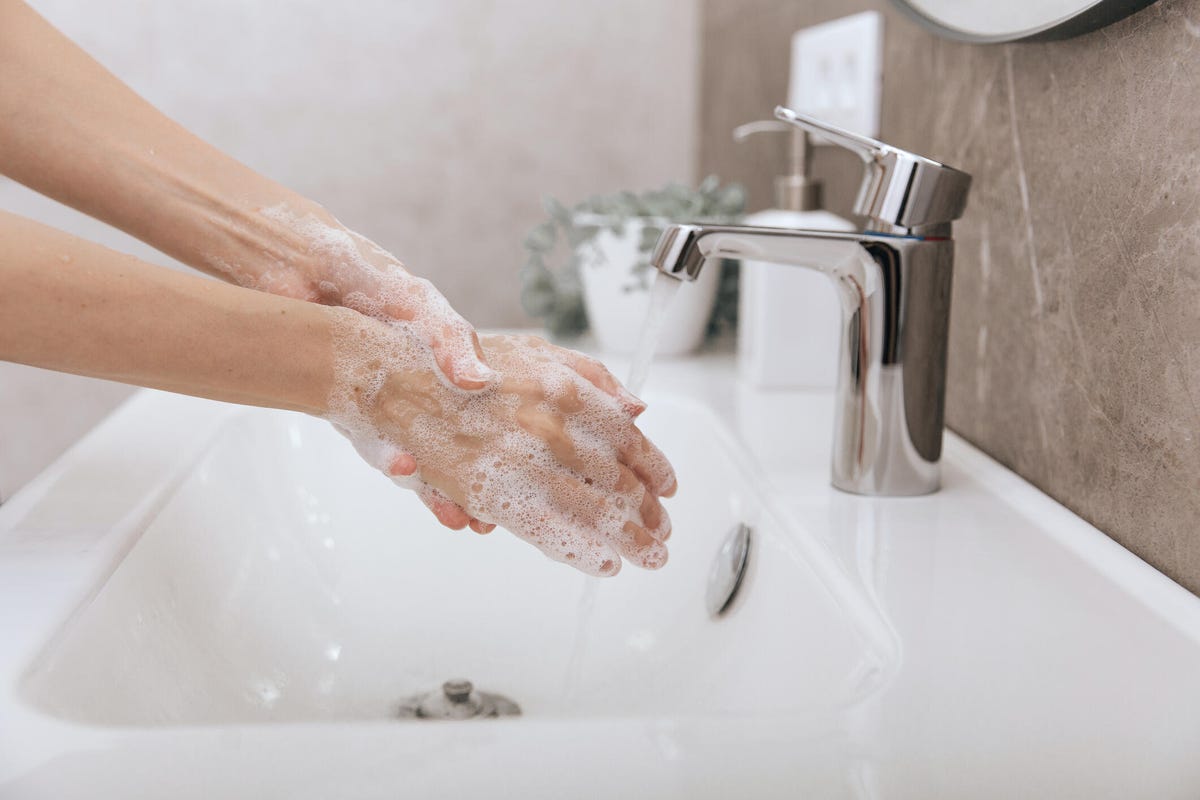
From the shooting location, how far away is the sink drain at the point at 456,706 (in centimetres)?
59

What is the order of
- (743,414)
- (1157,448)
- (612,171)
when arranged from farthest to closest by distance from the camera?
(612,171)
(743,414)
(1157,448)

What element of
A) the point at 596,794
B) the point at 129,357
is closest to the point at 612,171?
the point at 129,357

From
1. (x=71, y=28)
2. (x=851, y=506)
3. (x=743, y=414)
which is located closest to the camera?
(x=851, y=506)

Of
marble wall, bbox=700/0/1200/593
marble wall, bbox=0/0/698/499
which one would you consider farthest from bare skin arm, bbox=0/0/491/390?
marble wall, bbox=0/0/698/499

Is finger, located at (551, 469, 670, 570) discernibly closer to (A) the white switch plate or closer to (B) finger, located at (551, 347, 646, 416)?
(B) finger, located at (551, 347, 646, 416)

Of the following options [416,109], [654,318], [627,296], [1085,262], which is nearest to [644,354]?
[654,318]

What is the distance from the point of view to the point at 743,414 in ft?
2.72

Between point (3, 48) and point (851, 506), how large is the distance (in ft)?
1.75

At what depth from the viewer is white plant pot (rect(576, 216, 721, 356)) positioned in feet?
3.26

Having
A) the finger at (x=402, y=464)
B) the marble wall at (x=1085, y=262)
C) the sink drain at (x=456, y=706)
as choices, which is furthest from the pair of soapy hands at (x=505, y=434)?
the marble wall at (x=1085, y=262)

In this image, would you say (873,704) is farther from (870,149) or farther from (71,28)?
(71,28)

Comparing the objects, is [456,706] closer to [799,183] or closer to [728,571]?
[728,571]

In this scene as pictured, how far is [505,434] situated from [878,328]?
234mm

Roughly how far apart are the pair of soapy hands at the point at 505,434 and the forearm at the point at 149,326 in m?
0.02
